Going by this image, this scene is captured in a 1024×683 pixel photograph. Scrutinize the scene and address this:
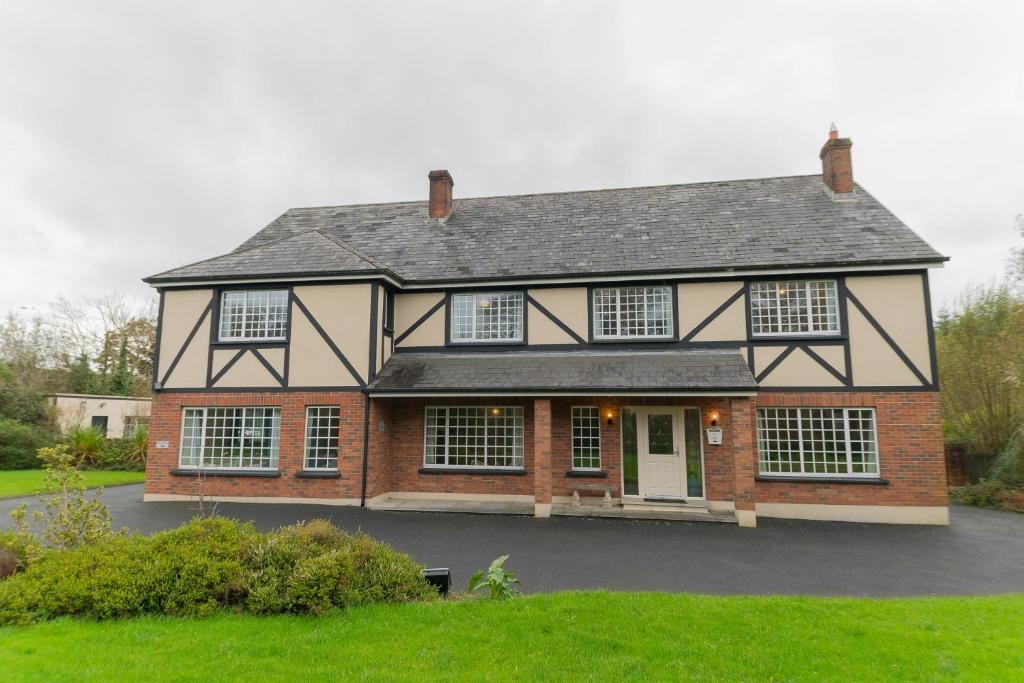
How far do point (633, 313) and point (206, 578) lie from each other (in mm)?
10122

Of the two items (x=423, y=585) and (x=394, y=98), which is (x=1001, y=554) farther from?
(x=394, y=98)

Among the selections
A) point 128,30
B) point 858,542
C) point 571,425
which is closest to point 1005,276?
point 858,542

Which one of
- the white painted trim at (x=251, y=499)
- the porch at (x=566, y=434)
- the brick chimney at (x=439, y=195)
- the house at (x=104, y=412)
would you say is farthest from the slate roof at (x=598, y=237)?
the house at (x=104, y=412)

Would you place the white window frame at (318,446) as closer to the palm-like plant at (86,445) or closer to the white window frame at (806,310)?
the white window frame at (806,310)

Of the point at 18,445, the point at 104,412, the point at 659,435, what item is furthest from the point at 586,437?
the point at 104,412

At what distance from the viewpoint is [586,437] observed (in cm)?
1201

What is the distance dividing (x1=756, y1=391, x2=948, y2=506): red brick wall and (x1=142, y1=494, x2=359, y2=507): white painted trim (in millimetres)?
9883

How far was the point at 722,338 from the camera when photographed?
11.8 m

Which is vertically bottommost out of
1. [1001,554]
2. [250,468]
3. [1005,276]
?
[1001,554]

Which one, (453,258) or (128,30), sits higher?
(128,30)

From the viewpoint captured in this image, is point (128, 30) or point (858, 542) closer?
A: point (858, 542)

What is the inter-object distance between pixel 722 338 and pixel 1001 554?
5974 millimetres

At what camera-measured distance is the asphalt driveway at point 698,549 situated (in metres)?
6.49

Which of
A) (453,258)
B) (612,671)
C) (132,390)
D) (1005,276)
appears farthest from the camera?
(132,390)
